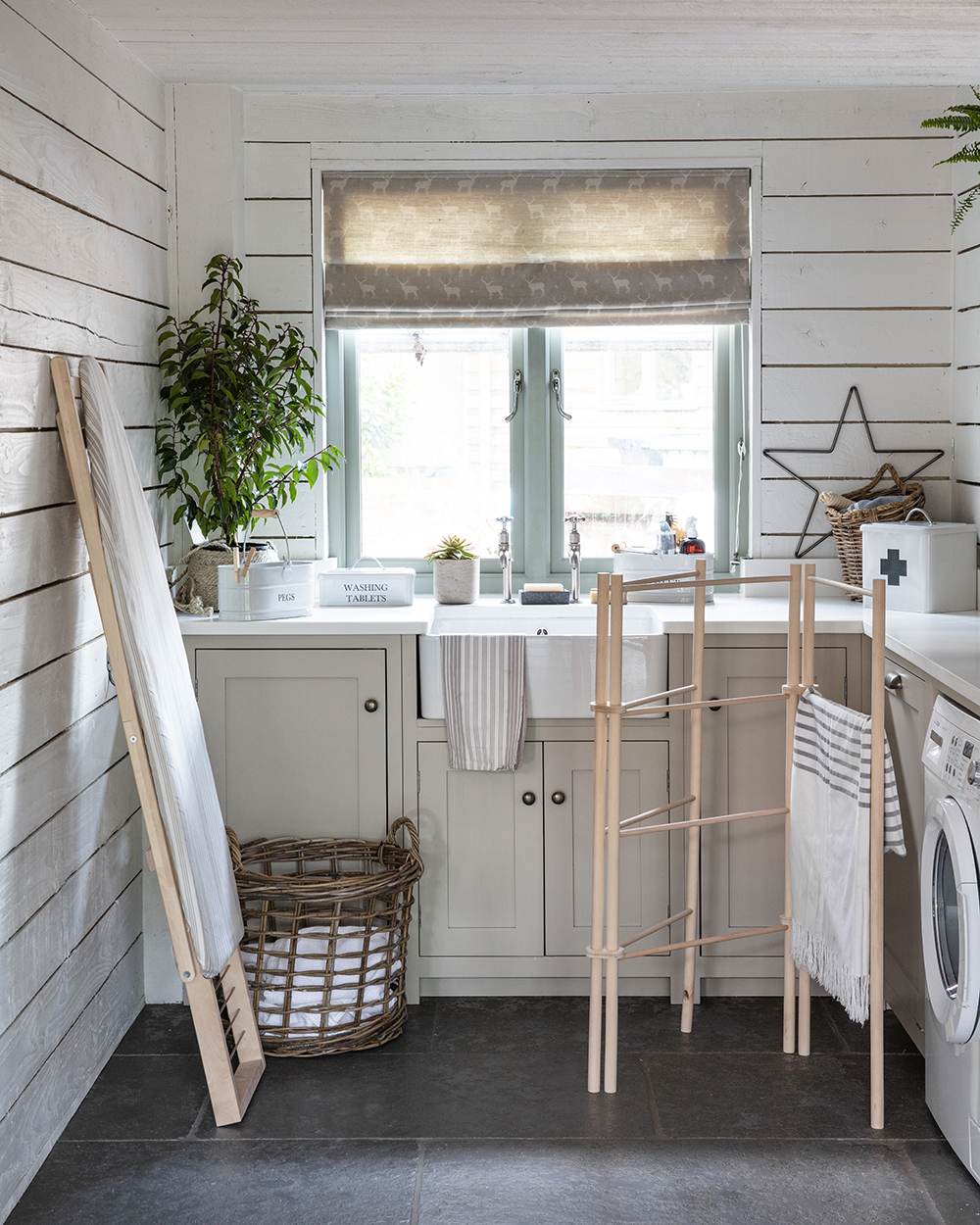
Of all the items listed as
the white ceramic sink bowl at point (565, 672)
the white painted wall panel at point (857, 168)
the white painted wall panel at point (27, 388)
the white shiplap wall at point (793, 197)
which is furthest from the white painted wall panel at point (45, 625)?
the white painted wall panel at point (857, 168)

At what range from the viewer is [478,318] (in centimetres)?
323

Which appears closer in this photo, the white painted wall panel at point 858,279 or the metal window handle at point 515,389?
the white painted wall panel at point 858,279

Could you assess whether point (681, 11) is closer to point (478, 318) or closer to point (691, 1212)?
point (478, 318)

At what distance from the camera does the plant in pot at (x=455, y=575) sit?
318 cm

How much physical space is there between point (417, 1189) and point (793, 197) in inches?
103

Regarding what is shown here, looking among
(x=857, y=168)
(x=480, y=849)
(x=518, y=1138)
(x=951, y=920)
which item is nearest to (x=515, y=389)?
(x=857, y=168)

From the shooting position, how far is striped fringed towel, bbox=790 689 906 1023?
221 centimetres

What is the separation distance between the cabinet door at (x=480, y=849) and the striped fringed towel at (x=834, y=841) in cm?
65

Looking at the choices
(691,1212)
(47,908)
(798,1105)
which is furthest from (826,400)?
(47,908)

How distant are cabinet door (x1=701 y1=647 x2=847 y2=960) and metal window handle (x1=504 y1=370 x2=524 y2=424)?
39.2 inches

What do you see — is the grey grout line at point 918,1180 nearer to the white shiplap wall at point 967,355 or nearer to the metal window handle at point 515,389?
the white shiplap wall at point 967,355

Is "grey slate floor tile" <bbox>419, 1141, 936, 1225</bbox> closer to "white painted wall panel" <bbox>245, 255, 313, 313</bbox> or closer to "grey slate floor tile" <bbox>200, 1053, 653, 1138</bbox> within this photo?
"grey slate floor tile" <bbox>200, 1053, 653, 1138</bbox>

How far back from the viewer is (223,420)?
288 cm

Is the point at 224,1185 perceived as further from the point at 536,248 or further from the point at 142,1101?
the point at 536,248
